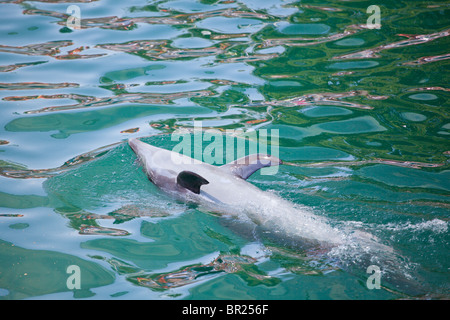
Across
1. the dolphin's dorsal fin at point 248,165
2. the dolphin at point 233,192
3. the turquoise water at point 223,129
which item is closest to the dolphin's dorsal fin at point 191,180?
the dolphin at point 233,192

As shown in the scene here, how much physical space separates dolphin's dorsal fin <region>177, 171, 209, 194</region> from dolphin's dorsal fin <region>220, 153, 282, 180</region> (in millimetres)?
582

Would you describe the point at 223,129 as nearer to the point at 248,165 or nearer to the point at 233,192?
the point at 248,165

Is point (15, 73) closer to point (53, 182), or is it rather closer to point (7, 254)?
point (53, 182)

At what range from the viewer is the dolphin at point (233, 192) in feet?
19.3

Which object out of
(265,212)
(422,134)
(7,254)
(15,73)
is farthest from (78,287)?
(15,73)

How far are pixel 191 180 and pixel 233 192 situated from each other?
1.93 ft

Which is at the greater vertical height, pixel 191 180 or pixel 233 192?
pixel 191 180

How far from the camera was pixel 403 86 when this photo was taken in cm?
1005

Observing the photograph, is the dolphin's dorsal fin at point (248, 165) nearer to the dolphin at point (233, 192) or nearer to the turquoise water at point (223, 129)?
the dolphin at point (233, 192)

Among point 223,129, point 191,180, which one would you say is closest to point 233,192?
point 191,180

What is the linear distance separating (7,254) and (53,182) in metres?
1.72

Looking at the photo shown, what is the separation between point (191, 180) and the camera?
6.58 m

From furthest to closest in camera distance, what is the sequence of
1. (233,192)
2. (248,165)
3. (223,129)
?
1. (223,129)
2. (248,165)
3. (233,192)

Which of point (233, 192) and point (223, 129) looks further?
point (223, 129)
